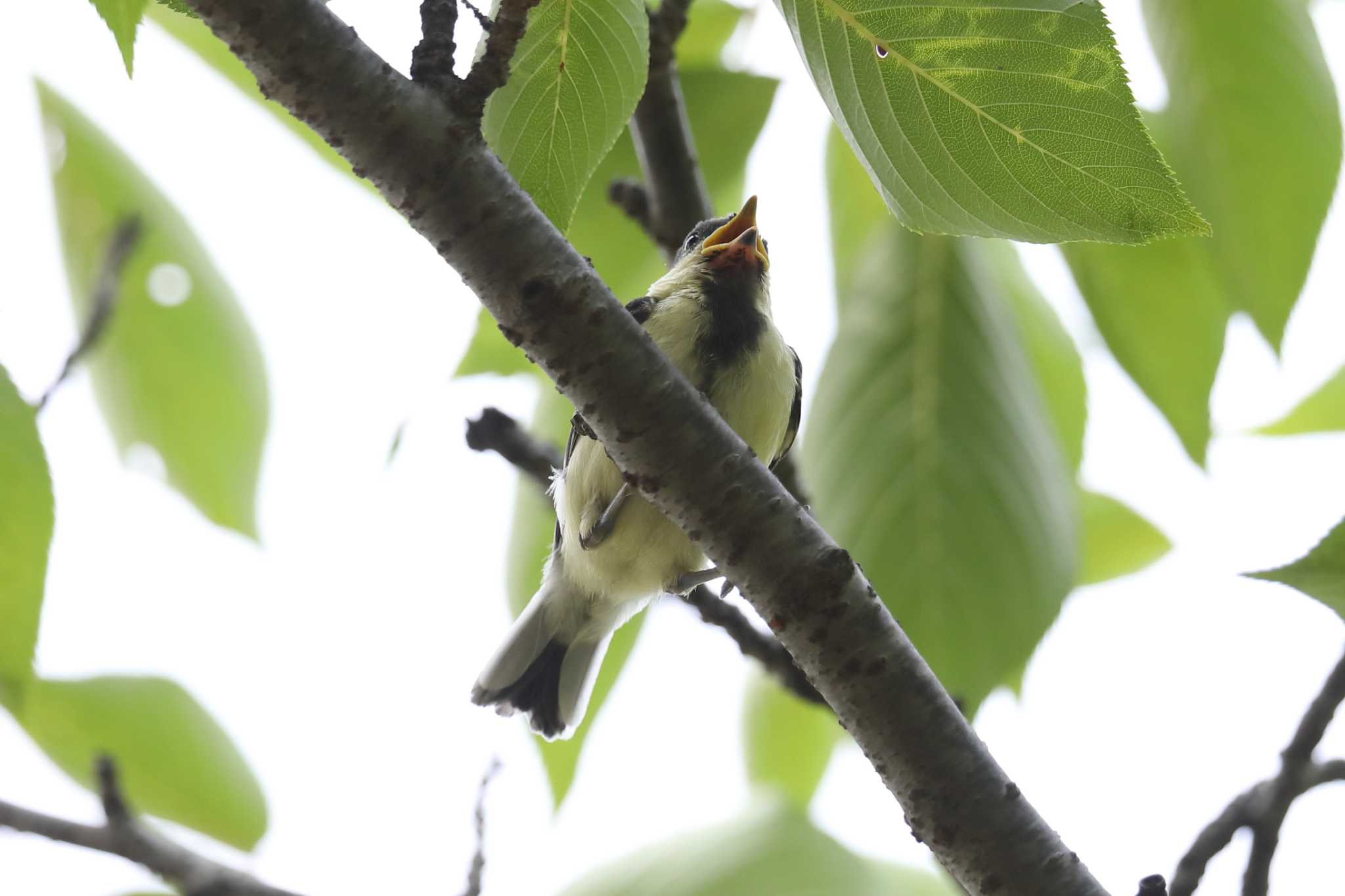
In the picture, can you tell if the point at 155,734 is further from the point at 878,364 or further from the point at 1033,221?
the point at 1033,221

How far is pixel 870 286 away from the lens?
235 centimetres

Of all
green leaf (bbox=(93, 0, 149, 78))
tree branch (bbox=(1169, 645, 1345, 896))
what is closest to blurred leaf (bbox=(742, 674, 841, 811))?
A: tree branch (bbox=(1169, 645, 1345, 896))

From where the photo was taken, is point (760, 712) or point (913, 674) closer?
point (913, 674)

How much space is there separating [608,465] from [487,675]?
2.73ft

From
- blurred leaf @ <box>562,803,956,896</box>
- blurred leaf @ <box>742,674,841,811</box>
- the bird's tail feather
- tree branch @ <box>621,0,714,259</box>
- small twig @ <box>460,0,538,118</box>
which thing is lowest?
blurred leaf @ <box>562,803,956,896</box>

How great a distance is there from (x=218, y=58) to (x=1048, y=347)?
1792mm

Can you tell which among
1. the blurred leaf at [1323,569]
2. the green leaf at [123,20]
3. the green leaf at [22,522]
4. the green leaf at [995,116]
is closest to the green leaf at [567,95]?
the green leaf at [995,116]

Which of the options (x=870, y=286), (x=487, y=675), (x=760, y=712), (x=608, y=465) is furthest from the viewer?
(x=487, y=675)

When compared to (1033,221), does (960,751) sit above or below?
below

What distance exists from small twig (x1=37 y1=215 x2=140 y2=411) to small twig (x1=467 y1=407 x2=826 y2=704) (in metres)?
0.75

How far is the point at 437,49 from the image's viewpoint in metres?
1.34

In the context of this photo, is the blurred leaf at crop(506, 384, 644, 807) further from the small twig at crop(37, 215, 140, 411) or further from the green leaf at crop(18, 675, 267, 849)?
the small twig at crop(37, 215, 140, 411)

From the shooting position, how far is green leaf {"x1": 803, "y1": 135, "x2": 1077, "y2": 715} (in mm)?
2016

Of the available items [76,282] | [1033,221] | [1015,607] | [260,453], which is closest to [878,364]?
[1015,607]
